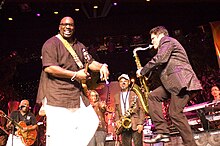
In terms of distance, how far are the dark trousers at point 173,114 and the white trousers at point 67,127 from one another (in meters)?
1.34

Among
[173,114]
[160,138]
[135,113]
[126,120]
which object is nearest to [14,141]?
[126,120]

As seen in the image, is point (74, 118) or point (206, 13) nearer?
point (74, 118)

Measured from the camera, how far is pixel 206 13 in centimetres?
1116

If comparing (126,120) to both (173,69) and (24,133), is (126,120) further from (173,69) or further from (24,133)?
(24,133)

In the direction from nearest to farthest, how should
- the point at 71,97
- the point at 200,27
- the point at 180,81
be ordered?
the point at 71,97 → the point at 180,81 → the point at 200,27

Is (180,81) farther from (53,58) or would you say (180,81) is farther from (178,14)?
(178,14)

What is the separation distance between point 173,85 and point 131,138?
8.57ft

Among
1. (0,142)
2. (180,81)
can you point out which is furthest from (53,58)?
(0,142)

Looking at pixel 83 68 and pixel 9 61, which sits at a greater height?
pixel 9 61

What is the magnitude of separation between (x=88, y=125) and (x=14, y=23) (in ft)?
27.4

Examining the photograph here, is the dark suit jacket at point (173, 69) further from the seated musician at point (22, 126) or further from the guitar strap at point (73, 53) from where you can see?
the seated musician at point (22, 126)

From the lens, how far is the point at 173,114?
500cm

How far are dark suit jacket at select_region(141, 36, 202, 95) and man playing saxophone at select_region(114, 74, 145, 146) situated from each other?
223 centimetres

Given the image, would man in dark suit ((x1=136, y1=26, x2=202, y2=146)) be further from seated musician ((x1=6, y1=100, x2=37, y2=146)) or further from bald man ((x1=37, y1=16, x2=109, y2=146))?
seated musician ((x1=6, y1=100, x2=37, y2=146))
